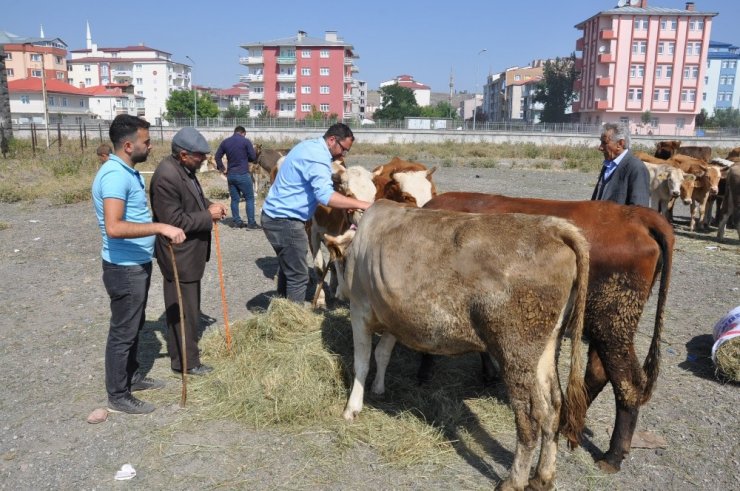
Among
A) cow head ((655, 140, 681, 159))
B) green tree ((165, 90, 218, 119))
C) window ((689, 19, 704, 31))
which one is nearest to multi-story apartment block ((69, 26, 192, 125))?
green tree ((165, 90, 218, 119))

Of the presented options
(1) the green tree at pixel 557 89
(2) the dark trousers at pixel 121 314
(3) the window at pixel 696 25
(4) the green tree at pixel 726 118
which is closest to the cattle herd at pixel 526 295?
(2) the dark trousers at pixel 121 314

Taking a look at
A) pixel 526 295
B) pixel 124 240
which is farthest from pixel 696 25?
pixel 124 240

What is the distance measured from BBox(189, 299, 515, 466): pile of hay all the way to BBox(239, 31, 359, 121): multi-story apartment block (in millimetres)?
78061

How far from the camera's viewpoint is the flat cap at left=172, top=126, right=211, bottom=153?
4859mm

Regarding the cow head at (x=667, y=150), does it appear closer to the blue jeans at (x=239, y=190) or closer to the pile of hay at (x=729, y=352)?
the blue jeans at (x=239, y=190)

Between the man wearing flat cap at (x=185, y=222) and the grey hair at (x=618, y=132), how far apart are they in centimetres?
379

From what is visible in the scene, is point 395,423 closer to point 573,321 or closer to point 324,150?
point 573,321

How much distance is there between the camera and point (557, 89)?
82.1 metres

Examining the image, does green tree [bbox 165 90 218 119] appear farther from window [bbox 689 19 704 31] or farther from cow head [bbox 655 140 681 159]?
cow head [bbox 655 140 681 159]

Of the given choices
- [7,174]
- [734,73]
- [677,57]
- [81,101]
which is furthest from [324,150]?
[734,73]

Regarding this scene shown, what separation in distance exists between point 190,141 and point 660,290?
12.7 feet

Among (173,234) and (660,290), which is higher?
(173,234)

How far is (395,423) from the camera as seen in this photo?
448 cm

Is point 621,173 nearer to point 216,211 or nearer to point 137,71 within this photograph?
point 216,211
